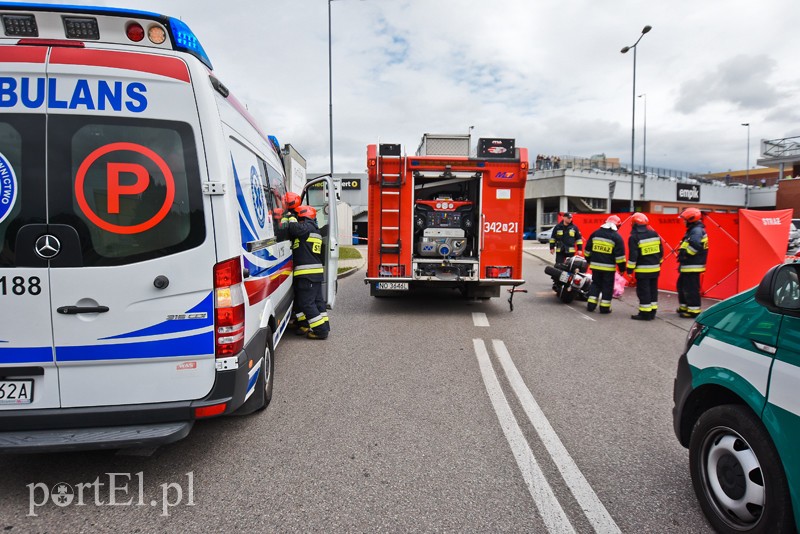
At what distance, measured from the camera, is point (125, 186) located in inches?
111

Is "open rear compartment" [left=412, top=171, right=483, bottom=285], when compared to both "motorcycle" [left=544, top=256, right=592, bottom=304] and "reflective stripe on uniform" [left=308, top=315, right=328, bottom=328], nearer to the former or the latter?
"motorcycle" [left=544, top=256, right=592, bottom=304]

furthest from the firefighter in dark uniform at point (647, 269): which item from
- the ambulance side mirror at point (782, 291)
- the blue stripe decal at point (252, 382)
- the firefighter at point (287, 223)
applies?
the blue stripe decal at point (252, 382)

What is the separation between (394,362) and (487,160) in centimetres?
423

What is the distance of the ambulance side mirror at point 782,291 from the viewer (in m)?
2.13

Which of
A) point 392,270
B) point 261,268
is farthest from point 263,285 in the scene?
point 392,270

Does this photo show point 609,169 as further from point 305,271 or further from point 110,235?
point 110,235

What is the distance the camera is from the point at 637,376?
5.25 metres

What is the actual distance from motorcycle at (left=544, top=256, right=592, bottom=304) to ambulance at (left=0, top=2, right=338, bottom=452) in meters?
8.12

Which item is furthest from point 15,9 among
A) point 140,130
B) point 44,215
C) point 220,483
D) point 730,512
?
point 730,512

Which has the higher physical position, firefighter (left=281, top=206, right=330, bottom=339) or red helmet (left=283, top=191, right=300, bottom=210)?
red helmet (left=283, top=191, right=300, bottom=210)

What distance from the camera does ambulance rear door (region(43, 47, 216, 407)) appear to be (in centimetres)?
275

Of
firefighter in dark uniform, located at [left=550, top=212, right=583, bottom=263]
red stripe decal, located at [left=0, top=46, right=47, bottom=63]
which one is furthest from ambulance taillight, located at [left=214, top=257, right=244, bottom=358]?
firefighter in dark uniform, located at [left=550, top=212, right=583, bottom=263]

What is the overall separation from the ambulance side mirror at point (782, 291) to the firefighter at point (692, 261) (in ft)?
22.3

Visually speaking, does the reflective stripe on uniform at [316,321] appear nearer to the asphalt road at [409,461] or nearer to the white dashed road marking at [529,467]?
the asphalt road at [409,461]
